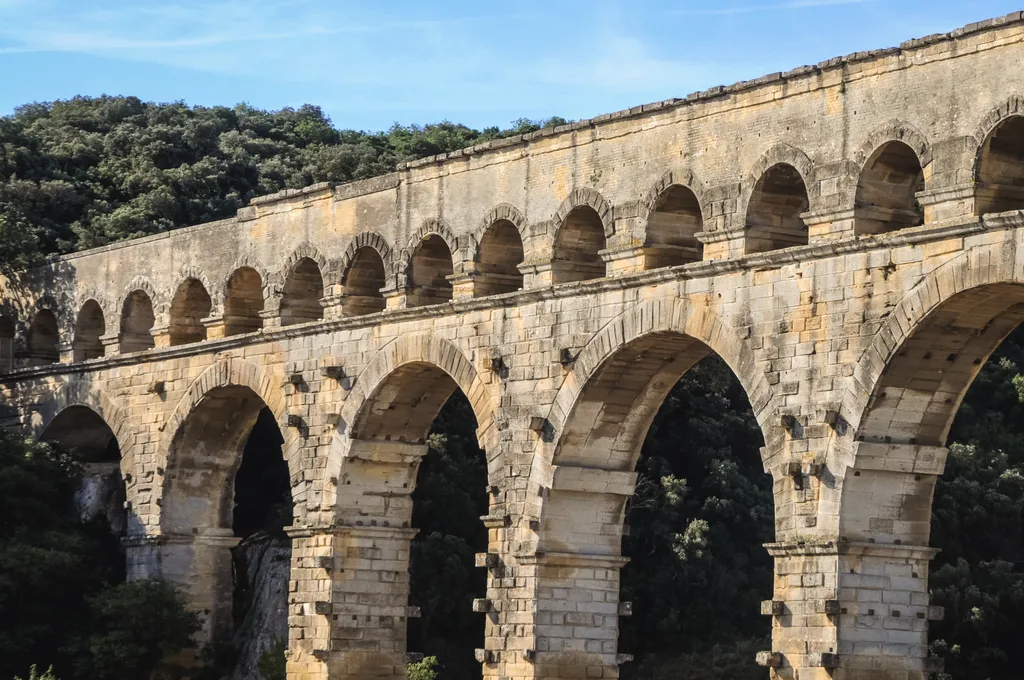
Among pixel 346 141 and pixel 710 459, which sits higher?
pixel 346 141

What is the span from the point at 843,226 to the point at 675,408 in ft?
64.3

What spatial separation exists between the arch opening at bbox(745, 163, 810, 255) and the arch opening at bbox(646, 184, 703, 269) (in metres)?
1.20

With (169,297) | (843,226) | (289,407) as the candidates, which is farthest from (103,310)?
(843,226)

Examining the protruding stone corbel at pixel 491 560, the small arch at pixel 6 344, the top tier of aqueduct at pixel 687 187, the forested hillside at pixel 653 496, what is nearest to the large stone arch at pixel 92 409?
the forested hillside at pixel 653 496

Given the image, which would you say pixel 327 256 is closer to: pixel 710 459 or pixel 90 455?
pixel 90 455

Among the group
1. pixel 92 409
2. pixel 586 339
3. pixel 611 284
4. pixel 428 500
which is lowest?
pixel 428 500

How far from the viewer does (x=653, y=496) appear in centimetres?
3825

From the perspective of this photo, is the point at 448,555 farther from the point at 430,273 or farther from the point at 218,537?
the point at 430,273

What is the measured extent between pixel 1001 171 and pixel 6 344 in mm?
21011

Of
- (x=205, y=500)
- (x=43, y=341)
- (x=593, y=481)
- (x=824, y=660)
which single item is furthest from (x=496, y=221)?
(x=43, y=341)

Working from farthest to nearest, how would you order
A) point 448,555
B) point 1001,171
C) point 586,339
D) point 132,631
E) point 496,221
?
point 448,555
point 132,631
point 496,221
point 586,339
point 1001,171

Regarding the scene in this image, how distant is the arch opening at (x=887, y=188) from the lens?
21125mm

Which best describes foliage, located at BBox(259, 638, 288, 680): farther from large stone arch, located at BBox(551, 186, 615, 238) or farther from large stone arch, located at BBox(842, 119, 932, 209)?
large stone arch, located at BBox(842, 119, 932, 209)

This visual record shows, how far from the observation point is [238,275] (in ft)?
101
